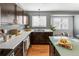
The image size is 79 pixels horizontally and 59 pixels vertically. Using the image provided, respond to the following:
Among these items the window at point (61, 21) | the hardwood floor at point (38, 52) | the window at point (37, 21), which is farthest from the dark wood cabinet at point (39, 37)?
the window at point (61, 21)

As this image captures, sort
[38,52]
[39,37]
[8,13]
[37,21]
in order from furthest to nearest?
[37,21] < [39,37] < [38,52] < [8,13]

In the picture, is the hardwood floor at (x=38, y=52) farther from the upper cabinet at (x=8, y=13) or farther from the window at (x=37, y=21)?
the window at (x=37, y=21)

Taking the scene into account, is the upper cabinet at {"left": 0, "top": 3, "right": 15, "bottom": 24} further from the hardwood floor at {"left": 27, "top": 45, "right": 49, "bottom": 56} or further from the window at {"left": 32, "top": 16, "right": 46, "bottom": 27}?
the window at {"left": 32, "top": 16, "right": 46, "bottom": 27}

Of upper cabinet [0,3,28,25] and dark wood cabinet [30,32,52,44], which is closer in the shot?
upper cabinet [0,3,28,25]

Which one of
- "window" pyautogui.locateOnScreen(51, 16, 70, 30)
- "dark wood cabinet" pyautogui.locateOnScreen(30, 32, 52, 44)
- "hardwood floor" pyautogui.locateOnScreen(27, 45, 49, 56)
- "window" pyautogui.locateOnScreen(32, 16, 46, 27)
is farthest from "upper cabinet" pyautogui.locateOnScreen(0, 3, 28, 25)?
"window" pyautogui.locateOnScreen(51, 16, 70, 30)

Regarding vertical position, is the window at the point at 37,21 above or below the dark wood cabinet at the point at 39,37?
above

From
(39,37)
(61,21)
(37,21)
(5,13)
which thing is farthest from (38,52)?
(61,21)

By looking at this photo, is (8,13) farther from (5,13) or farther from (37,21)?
(37,21)

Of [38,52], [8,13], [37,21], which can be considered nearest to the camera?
[8,13]

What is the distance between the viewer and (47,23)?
6.97 meters

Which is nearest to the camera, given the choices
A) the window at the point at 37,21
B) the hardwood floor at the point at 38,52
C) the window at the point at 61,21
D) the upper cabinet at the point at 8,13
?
the upper cabinet at the point at 8,13

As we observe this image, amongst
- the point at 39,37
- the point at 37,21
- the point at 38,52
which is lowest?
the point at 38,52

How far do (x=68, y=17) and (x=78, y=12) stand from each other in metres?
0.77

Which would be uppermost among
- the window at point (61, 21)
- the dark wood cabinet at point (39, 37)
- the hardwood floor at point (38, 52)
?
the window at point (61, 21)
